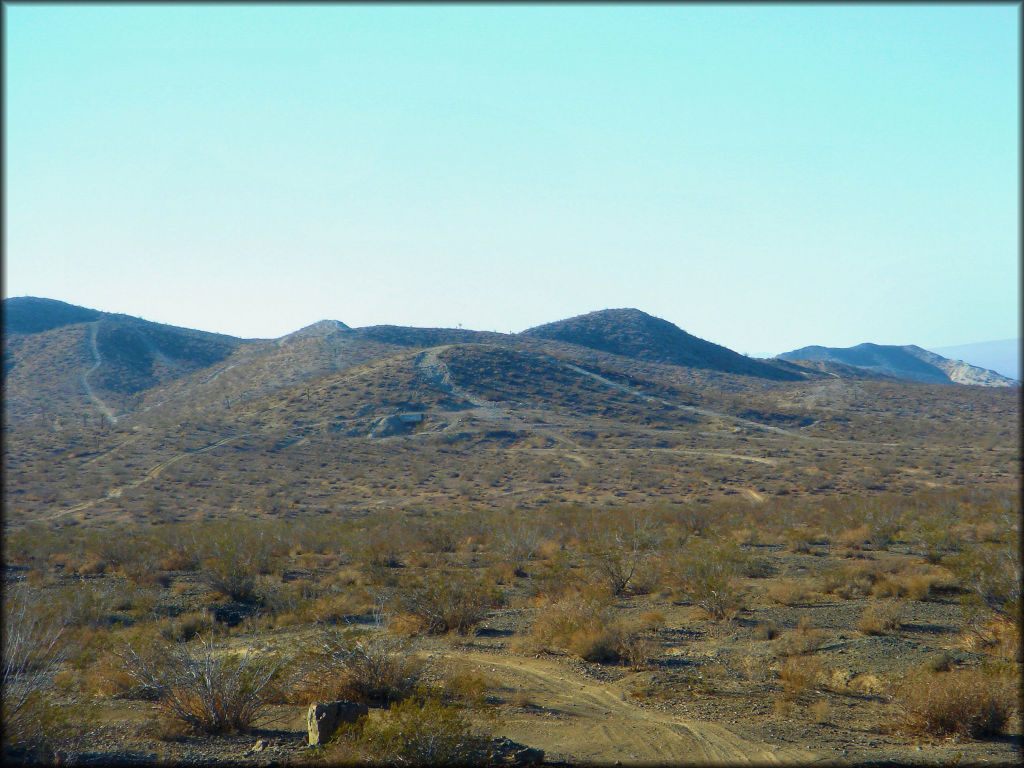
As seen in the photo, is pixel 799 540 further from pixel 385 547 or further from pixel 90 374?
pixel 90 374

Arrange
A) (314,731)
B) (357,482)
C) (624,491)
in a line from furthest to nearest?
(357,482) < (624,491) < (314,731)

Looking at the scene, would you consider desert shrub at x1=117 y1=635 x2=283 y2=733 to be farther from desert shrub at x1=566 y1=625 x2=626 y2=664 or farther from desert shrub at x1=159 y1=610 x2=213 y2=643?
desert shrub at x1=566 y1=625 x2=626 y2=664

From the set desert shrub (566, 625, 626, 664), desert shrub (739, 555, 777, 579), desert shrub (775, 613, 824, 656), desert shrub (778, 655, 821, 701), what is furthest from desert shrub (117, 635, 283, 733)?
desert shrub (739, 555, 777, 579)

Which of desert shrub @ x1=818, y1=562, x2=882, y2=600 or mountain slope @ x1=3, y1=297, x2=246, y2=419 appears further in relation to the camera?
mountain slope @ x1=3, y1=297, x2=246, y2=419

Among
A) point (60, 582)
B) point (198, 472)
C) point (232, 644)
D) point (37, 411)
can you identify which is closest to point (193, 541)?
point (60, 582)

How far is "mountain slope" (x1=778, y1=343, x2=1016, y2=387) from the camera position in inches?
5709

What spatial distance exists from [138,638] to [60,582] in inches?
428

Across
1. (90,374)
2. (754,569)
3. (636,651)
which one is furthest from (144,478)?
(90,374)

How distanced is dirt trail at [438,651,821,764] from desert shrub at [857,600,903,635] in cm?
532

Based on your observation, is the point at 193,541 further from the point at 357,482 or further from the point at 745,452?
the point at 745,452

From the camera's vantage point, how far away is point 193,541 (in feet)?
69.4

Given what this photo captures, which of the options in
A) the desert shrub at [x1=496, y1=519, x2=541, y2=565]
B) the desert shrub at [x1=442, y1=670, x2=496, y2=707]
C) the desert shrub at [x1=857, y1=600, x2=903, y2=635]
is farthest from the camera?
the desert shrub at [x1=496, y1=519, x2=541, y2=565]

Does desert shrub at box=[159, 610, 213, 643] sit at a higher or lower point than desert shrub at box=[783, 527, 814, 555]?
Result: higher

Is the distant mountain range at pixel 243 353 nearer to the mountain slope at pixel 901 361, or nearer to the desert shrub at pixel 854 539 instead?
the mountain slope at pixel 901 361
